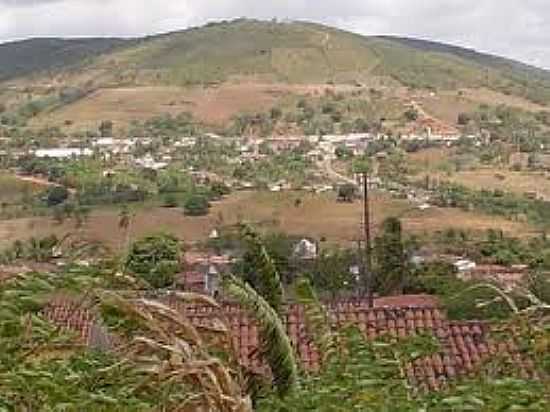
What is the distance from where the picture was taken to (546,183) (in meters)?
79.6

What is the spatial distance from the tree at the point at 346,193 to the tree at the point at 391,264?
32.3 metres

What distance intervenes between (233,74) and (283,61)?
8.05m

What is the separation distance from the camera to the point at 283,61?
130 m

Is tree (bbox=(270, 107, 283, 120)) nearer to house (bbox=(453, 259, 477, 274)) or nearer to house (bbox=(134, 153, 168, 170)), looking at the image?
house (bbox=(134, 153, 168, 170))

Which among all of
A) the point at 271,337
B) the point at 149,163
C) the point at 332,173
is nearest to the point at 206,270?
the point at 271,337

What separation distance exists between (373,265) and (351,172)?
4748 cm

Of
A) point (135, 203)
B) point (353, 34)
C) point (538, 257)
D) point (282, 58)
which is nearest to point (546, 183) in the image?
point (135, 203)

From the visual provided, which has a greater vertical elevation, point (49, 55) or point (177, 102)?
point (49, 55)

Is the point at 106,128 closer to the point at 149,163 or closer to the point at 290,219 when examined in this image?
the point at 149,163

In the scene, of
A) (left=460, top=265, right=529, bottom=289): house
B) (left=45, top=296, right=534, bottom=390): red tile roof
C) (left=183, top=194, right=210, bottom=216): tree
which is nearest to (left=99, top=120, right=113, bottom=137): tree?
(left=183, top=194, right=210, bottom=216): tree

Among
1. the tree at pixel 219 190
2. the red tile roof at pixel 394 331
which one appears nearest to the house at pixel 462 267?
the red tile roof at pixel 394 331

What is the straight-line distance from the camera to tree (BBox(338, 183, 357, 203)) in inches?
2805

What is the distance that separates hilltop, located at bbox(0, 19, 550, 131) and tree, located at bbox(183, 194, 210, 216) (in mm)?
45668

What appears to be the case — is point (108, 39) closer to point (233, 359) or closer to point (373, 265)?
point (373, 265)
